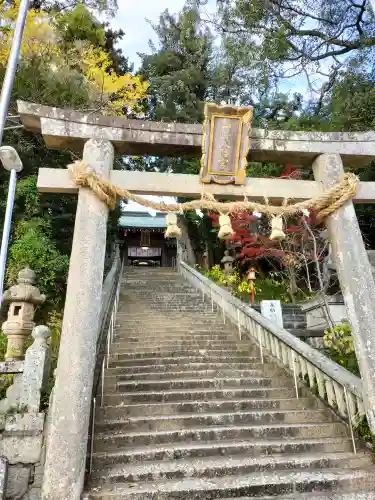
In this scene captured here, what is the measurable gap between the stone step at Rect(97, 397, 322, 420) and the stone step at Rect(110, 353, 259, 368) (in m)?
1.41

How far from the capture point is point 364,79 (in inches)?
497

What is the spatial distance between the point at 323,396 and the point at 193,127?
445 cm

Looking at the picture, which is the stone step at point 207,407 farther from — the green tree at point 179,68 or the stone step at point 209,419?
the green tree at point 179,68

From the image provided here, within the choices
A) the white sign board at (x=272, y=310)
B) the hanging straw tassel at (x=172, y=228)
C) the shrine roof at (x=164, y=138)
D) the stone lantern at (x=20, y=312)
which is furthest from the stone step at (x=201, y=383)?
the shrine roof at (x=164, y=138)

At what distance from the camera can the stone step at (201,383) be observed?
18.9 feet

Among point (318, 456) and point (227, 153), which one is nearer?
point (318, 456)

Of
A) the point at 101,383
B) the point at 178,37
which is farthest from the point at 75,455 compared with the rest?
the point at 178,37

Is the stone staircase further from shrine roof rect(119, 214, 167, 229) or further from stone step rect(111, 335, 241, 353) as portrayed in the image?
shrine roof rect(119, 214, 167, 229)

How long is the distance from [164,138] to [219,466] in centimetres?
404

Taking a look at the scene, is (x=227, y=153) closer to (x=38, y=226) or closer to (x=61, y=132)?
(x=61, y=132)

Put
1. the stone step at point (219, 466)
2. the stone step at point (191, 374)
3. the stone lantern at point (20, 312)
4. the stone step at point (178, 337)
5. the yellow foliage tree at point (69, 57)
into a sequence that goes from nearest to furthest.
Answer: the stone step at point (219, 466) → the stone lantern at point (20, 312) → the stone step at point (191, 374) → the stone step at point (178, 337) → the yellow foliage tree at point (69, 57)

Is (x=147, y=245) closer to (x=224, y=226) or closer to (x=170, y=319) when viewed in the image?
(x=170, y=319)

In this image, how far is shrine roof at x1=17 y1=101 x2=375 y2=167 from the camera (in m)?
4.27

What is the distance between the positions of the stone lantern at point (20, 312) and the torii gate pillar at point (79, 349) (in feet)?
8.74
